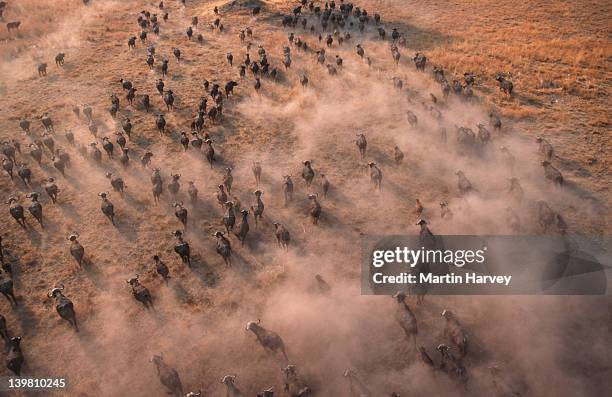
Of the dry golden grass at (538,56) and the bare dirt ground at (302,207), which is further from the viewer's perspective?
the dry golden grass at (538,56)

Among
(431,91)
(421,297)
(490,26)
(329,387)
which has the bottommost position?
(329,387)

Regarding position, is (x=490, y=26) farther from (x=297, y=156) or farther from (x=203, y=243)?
(x=203, y=243)

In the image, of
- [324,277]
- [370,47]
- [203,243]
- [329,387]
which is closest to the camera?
[329,387]

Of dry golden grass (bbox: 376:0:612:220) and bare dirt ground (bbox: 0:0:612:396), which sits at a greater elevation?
dry golden grass (bbox: 376:0:612:220)

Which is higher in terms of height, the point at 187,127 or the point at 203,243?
the point at 187,127

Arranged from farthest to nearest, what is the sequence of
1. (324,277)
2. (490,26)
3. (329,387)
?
(490,26) < (324,277) < (329,387)

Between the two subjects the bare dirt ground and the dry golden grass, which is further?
the dry golden grass

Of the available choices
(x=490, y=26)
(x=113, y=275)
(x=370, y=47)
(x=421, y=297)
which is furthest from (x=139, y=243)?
(x=490, y=26)

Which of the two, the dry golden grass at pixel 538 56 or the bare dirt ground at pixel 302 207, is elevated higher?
the dry golden grass at pixel 538 56
